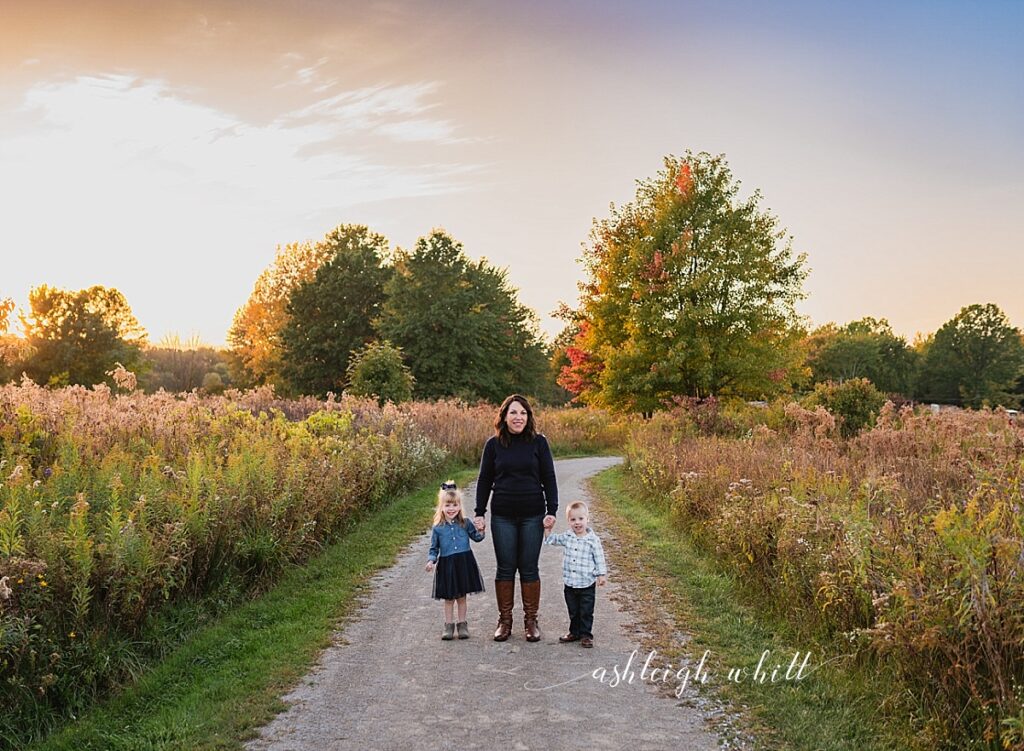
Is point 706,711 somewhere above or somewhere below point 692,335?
below

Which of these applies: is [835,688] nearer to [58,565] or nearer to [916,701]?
[916,701]

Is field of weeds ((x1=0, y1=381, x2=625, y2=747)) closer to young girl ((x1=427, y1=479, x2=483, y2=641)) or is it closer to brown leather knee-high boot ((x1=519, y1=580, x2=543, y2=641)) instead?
young girl ((x1=427, y1=479, x2=483, y2=641))

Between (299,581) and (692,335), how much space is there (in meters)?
20.4

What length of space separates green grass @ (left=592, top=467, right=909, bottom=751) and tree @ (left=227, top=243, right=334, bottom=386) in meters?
51.9

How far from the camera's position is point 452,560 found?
274 inches

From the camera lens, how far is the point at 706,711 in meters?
5.23

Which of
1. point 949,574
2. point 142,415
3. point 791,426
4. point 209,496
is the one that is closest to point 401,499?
point 142,415

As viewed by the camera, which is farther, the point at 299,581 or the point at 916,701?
the point at 299,581

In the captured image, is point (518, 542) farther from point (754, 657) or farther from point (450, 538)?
point (754, 657)

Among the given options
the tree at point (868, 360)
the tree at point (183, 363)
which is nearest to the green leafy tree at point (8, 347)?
the tree at point (183, 363)

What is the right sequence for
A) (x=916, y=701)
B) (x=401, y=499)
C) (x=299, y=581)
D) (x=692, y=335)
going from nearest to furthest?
(x=916, y=701)
(x=299, y=581)
(x=401, y=499)
(x=692, y=335)

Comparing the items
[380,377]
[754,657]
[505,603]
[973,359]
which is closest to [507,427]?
[505,603]

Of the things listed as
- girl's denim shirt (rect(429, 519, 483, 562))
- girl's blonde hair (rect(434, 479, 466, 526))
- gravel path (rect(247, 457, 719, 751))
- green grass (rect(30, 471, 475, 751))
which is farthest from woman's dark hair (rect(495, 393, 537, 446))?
green grass (rect(30, 471, 475, 751))

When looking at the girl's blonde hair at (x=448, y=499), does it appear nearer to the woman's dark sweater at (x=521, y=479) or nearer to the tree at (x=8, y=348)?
the woman's dark sweater at (x=521, y=479)
